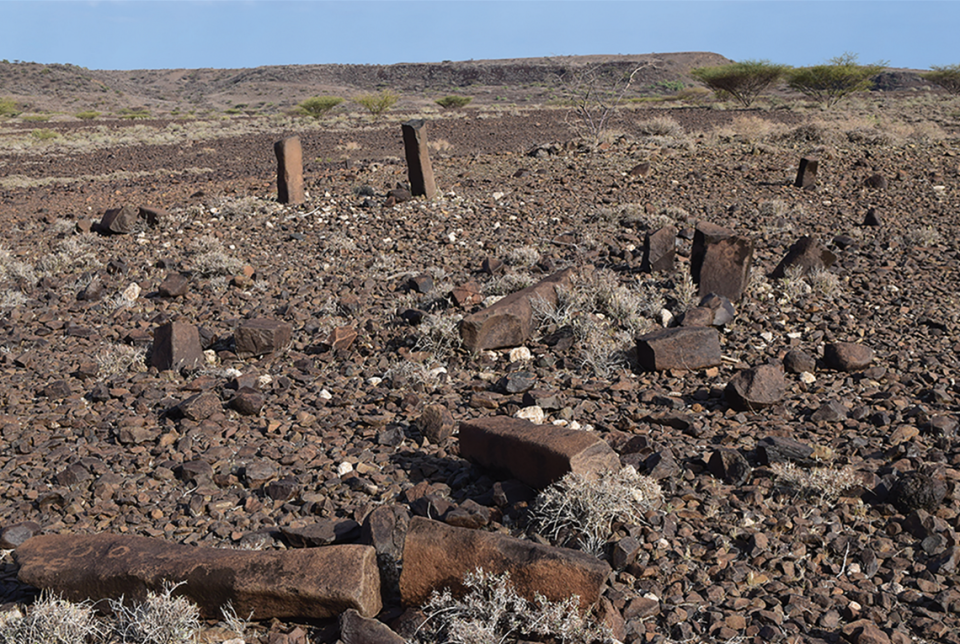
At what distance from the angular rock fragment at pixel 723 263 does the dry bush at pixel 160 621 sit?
4.91m

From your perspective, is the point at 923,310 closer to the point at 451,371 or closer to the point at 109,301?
the point at 451,371

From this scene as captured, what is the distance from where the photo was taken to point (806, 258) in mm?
6586

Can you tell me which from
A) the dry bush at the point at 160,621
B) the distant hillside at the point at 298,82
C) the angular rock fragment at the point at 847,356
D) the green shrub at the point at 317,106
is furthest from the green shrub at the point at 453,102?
the dry bush at the point at 160,621

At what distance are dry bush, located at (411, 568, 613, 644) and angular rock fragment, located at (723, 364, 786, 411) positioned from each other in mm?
2295

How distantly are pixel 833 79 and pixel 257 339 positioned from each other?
3741 centimetres

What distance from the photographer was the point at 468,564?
261 cm

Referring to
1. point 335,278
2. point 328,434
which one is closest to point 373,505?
point 328,434

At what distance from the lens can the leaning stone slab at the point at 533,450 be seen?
3.25m

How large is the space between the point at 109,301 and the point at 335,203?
393cm

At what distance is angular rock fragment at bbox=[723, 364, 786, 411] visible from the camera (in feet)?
14.2

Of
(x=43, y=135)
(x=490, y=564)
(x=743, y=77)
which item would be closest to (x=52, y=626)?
(x=490, y=564)

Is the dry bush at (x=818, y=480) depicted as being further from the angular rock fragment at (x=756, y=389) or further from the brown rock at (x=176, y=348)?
the brown rock at (x=176, y=348)

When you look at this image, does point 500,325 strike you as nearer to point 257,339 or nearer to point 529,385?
point 529,385

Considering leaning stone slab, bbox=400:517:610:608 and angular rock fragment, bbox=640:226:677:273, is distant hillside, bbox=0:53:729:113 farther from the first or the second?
leaning stone slab, bbox=400:517:610:608
